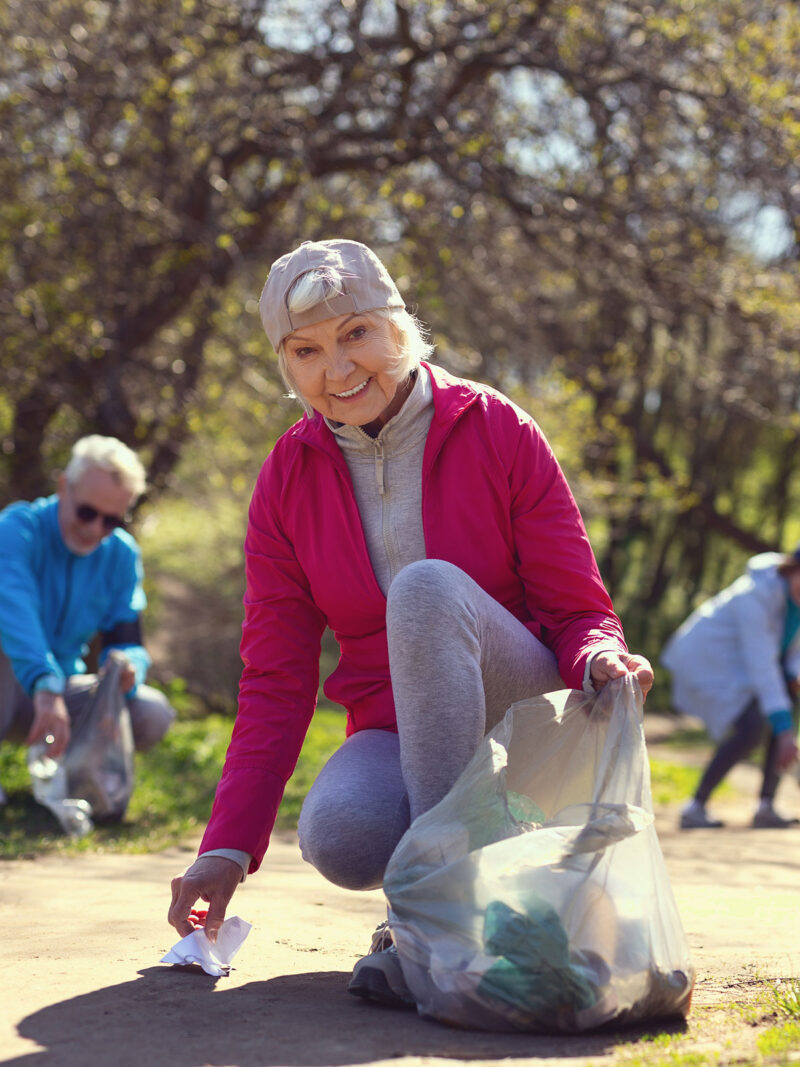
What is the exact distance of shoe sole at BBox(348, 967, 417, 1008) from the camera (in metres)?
2.24

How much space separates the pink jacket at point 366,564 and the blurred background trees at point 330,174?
357 centimetres

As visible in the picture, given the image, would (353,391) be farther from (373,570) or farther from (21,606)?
(21,606)

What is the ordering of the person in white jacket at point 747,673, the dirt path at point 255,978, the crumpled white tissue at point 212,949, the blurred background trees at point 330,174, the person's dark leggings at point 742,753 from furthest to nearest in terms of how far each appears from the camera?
the blurred background trees at point 330,174 < the person's dark leggings at point 742,753 < the person in white jacket at point 747,673 < the crumpled white tissue at point 212,949 < the dirt path at point 255,978

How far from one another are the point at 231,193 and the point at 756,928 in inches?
192

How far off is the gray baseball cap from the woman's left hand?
0.86 meters

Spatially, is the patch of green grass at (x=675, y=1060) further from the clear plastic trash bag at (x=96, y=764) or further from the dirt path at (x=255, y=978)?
the clear plastic trash bag at (x=96, y=764)

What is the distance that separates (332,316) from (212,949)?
4.27ft

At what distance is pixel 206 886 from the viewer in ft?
7.72

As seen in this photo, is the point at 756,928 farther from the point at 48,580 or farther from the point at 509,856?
the point at 48,580

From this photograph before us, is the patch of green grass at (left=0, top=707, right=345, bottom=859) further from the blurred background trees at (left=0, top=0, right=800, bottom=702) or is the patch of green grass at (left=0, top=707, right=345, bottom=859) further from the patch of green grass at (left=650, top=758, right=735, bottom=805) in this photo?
the patch of green grass at (left=650, top=758, right=735, bottom=805)

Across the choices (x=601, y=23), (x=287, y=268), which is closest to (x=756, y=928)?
(x=287, y=268)

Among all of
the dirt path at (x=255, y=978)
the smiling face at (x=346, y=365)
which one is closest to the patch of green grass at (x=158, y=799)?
the dirt path at (x=255, y=978)

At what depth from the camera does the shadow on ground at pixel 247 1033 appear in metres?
1.91

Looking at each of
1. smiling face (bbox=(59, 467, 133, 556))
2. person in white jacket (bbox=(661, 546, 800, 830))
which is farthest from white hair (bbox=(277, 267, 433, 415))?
person in white jacket (bbox=(661, 546, 800, 830))
